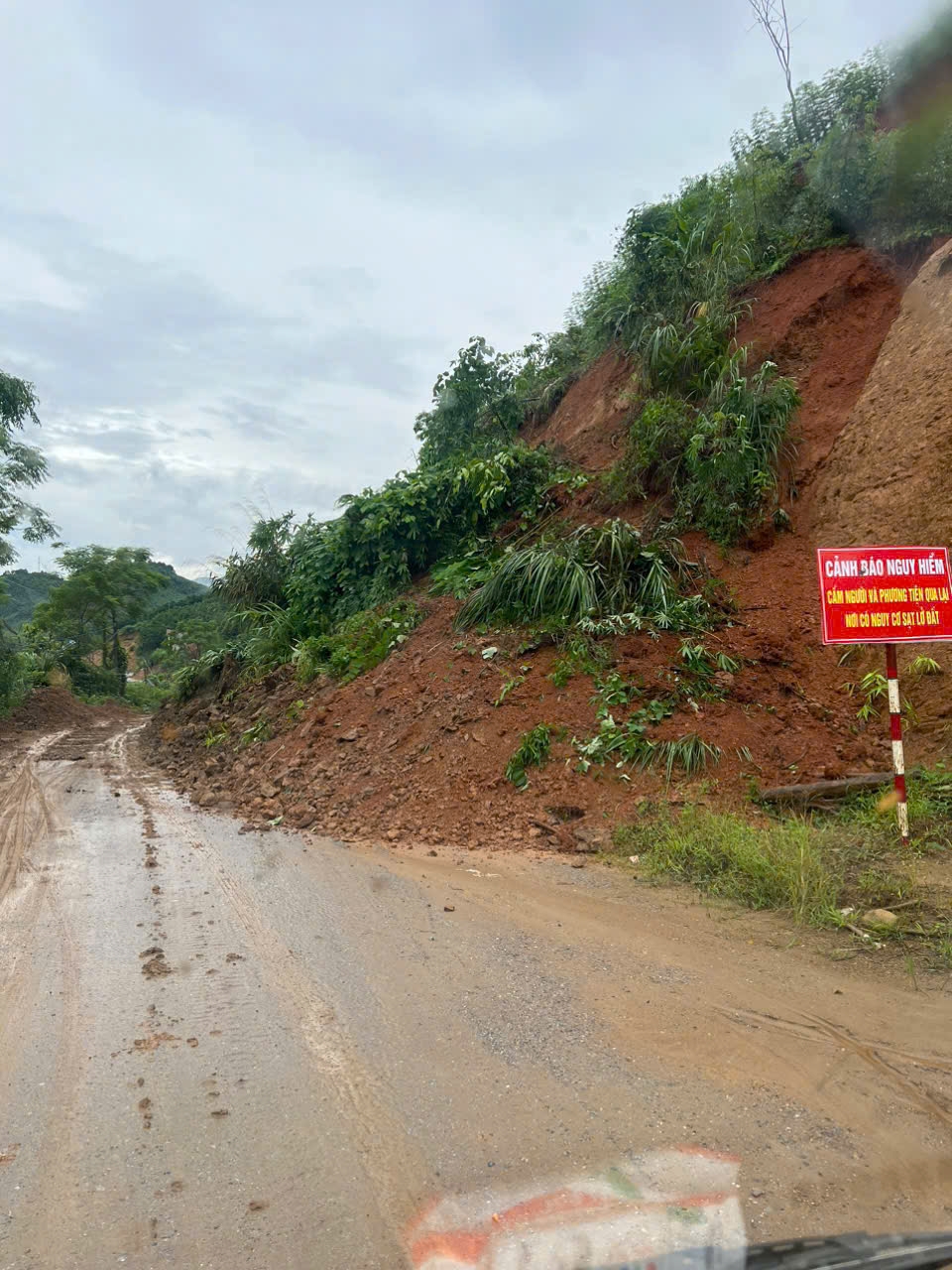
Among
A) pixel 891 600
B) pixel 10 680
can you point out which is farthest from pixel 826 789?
pixel 10 680

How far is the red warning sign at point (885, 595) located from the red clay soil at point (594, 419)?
6.68m

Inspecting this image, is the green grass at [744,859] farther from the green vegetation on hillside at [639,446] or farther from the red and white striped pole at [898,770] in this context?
the green vegetation on hillside at [639,446]

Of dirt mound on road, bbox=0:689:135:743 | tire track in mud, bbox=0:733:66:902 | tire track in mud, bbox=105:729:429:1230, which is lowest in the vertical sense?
tire track in mud, bbox=105:729:429:1230

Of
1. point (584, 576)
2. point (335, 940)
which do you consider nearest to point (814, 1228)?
point (335, 940)

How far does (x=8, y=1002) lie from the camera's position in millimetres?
4047

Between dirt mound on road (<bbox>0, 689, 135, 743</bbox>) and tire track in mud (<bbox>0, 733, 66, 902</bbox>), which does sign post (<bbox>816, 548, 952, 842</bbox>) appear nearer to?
tire track in mud (<bbox>0, 733, 66, 902</bbox>)

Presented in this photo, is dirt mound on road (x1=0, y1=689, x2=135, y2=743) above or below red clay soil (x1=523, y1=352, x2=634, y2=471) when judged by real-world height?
below

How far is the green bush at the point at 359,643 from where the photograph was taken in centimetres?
1102

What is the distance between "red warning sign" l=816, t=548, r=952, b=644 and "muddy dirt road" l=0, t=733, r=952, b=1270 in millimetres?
2183

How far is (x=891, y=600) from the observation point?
5.91 m

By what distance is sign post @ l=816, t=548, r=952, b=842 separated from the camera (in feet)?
19.0

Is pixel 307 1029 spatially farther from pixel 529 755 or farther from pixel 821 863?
pixel 529 755

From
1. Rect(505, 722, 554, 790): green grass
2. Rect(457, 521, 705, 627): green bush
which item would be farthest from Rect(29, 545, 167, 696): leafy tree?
Rect(505, 722, 554, 790): green grass

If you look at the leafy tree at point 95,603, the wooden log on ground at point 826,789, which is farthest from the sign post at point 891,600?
the leafy tree at point 95,603
